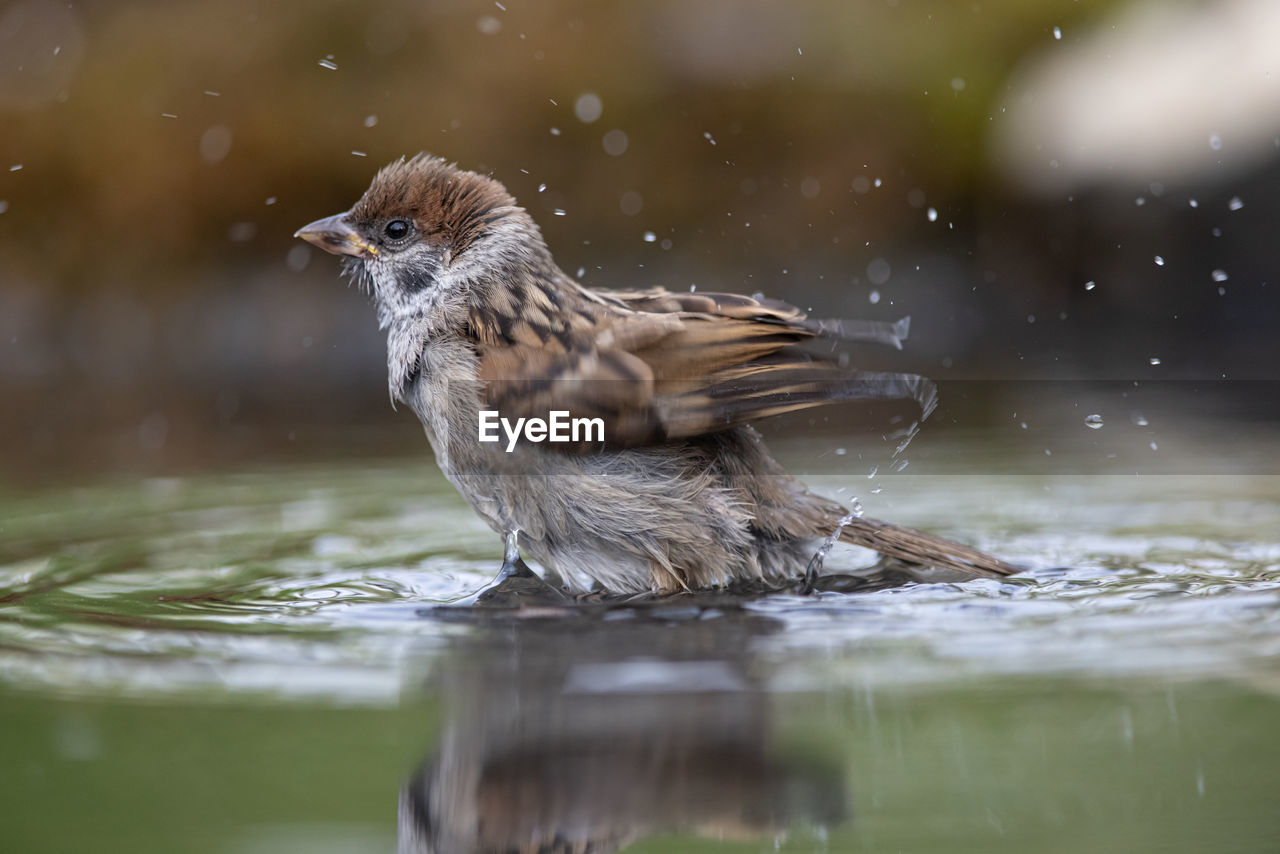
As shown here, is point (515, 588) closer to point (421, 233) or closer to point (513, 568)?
point (513, 568)

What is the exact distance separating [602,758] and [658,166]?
840 centimetres

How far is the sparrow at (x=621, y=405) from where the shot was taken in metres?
4.61

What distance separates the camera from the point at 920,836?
2629mm

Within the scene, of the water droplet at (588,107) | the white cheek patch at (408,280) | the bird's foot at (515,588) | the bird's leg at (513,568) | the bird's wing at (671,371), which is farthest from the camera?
the water droplet at (588,107)

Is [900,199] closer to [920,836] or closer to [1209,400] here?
[1209,400]

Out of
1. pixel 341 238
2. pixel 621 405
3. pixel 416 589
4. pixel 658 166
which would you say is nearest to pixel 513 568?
pixel 416 589

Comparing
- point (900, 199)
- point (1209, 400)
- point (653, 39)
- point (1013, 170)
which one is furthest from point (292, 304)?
point (1209, 400)

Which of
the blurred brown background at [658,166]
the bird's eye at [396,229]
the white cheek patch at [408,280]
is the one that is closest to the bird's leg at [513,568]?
the white cheek patch at [408,280]

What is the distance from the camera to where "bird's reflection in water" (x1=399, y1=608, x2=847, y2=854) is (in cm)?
267

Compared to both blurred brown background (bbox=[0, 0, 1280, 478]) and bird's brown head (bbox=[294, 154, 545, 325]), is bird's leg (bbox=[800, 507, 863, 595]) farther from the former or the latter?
blurred brown background (bbox=[0, 0, 1280, 478])

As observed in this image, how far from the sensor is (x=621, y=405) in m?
4.60

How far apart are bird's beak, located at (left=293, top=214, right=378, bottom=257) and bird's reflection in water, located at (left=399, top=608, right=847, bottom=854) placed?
6.26 feet

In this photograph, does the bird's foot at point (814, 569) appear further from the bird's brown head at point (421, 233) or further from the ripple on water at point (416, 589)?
the bird's brown head at point (421, 233)

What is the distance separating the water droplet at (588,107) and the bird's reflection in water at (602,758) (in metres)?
7.59
